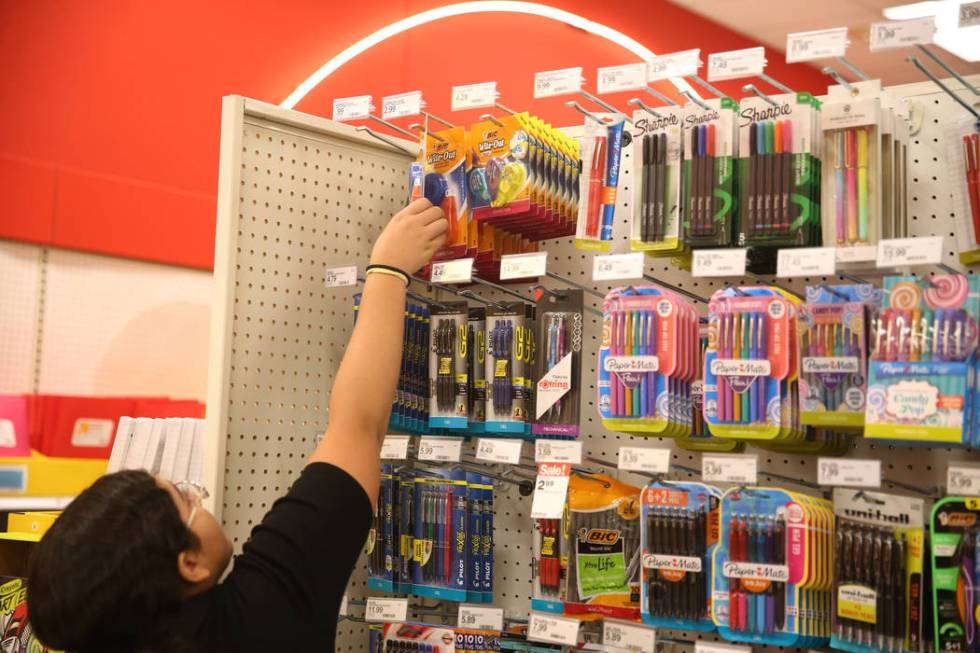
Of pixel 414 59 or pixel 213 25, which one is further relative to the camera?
pixel 414 59

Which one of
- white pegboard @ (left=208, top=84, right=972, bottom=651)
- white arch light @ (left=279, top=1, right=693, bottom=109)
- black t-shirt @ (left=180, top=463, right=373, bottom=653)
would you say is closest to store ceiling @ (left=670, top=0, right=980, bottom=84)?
white arch light @ (left=279, top=1, right=693, bottom=109)

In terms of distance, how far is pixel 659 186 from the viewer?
7.82 feet

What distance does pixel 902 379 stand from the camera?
1979mm

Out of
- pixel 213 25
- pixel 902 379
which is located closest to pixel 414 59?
pixel 213 25

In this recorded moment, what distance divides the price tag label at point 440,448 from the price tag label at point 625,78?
95 centimetres

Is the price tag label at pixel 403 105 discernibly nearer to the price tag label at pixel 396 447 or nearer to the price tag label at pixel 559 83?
the price tag label at pixel 559 83

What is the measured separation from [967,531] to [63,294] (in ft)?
14.9

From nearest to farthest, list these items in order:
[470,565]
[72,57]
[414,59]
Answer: [470,565] < [72,57] < [414,59]

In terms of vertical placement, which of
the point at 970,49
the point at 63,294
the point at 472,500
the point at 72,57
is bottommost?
the point at 472,500

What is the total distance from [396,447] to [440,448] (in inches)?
5.2

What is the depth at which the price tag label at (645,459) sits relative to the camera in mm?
2314

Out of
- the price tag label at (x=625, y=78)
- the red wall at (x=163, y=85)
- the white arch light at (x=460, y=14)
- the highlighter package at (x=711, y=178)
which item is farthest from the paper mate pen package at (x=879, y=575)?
the red wall at (x=163, y=85)

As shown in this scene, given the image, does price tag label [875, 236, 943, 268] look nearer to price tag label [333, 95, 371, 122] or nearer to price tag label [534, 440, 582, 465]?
price tag label [534, 440, 582, 465]

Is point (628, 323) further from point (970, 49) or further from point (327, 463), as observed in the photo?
point (970, 49)
